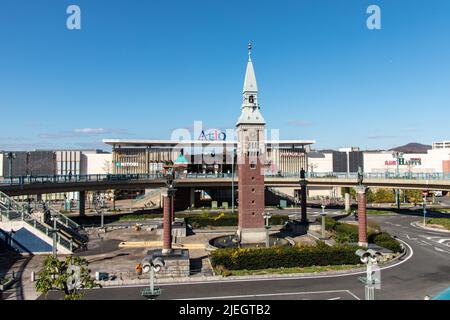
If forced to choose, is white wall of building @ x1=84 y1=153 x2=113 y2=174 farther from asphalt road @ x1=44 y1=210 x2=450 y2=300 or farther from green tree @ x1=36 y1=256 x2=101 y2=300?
green tree @ x1=36 y1=256 x2=101 y2=300

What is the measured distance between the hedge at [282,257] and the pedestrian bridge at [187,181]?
30575 millimetres

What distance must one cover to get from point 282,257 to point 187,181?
47.1 meters

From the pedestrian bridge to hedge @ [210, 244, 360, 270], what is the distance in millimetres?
30575

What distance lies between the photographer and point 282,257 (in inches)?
1350

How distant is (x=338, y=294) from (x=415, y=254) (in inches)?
724

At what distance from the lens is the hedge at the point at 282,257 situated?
111 ft

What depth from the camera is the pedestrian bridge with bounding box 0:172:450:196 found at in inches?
2126

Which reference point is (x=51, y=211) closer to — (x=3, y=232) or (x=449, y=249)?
(x=3, y=232)

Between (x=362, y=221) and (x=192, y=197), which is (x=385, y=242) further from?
(x=192, y=197)

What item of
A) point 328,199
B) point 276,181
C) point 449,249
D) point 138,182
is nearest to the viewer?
point 449,249

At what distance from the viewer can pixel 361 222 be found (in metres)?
39.5

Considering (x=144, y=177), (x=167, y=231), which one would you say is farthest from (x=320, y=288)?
(x=144, y=177)

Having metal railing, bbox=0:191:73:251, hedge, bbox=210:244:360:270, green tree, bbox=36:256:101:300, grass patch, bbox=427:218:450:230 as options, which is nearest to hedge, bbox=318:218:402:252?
hedge, bbox=210:244:360:270
